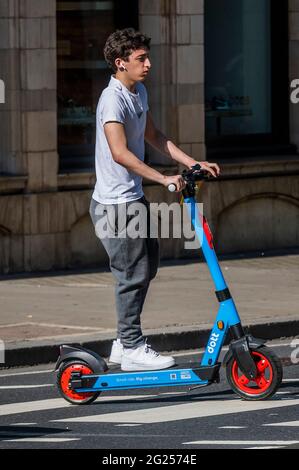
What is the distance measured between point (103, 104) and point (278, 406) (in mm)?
1908

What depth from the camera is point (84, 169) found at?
1622 centimetres

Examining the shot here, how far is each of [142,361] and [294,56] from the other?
30.5ft

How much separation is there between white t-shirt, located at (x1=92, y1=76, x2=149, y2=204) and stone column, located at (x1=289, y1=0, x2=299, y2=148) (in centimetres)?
877

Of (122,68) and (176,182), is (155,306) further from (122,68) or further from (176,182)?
(176,182)

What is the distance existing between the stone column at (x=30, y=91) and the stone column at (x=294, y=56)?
3.13 meters

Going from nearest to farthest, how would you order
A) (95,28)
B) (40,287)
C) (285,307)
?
1. (285,307)
2. (40,287)
3. (95,28)

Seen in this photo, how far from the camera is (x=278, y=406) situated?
28.7ft

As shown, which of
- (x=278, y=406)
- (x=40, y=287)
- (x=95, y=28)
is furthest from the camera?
(x=95, y=28)

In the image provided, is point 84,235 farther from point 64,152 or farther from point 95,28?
point 95,28

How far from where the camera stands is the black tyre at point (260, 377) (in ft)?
28.5

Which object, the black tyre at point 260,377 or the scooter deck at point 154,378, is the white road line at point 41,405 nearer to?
the scooter deck at point 154,378

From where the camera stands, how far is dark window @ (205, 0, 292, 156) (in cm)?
1764

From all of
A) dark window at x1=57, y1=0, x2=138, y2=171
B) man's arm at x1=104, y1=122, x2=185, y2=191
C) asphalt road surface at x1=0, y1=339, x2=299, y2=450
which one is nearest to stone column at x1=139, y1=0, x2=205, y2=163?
dark window at x1=57, y1=0, x2=138, y2=171

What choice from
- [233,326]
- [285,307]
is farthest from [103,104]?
[285,307]
